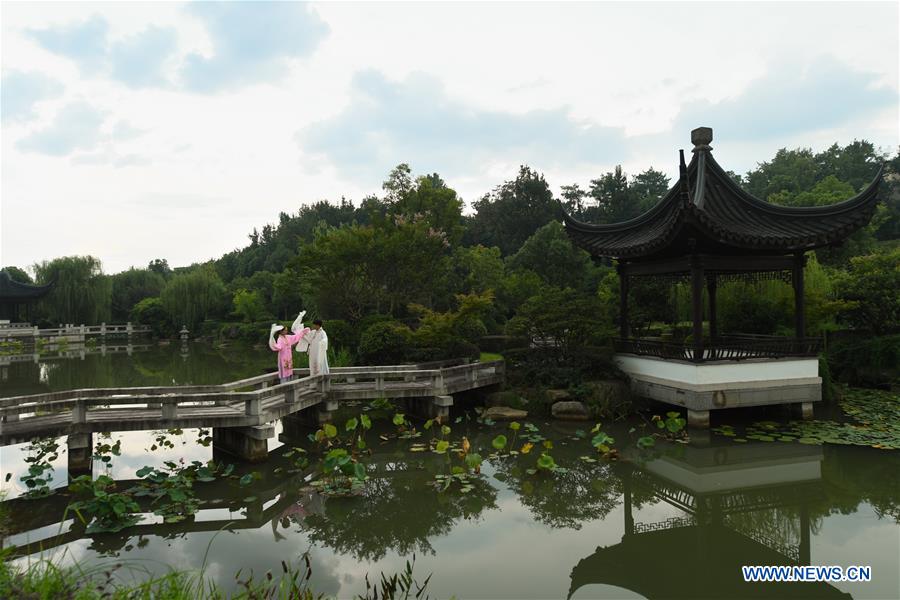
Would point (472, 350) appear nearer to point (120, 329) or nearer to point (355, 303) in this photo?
point (355, 303)

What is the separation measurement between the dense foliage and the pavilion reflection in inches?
166

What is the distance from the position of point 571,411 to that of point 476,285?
1341 centimetres

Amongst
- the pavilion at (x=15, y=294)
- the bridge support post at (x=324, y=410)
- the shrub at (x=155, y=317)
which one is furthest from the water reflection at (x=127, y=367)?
the pavilion at (x=15, y=294)

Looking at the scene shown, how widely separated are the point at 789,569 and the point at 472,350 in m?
9.28

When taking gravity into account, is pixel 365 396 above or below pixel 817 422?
above

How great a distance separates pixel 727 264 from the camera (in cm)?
1078

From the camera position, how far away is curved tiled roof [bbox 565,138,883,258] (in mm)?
9914

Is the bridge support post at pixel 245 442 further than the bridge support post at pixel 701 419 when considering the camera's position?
No

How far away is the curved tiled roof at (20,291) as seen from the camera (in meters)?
38.5

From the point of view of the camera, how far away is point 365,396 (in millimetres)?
10883

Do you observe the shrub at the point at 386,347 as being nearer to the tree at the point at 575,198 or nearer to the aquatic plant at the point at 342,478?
the aquatic plant at the point at 342,478

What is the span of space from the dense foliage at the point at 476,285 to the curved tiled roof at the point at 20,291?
2.38 feet

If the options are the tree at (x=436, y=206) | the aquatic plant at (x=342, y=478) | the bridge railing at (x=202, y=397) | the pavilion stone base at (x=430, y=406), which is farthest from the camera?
the tree at (x=436, y=206)

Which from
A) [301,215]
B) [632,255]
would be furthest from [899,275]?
[301,215]
